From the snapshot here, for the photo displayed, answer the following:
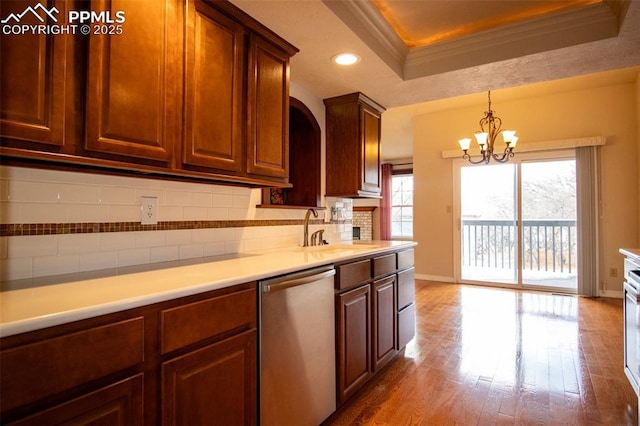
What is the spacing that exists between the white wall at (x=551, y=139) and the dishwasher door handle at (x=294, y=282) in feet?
14.0

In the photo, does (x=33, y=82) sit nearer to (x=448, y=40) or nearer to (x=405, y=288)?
(x=448, y=40)

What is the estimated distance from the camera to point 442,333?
10.6ft

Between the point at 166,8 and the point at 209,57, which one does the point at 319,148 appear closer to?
the point at 209,57

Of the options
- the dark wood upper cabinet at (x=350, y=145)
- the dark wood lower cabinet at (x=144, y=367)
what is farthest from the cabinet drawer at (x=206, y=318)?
the dark wood upper cabinet at (x=350, y=145)

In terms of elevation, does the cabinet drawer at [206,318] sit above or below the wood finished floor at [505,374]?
above

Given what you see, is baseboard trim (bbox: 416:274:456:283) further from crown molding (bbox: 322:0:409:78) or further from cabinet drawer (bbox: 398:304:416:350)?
crown molding (bbox: 322:0:409:78)

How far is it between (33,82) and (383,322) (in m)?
2.23

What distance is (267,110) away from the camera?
1.93m

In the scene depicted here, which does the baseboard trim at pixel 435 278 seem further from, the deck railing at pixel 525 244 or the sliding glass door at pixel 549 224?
the sliding glass door at pixel 549 224

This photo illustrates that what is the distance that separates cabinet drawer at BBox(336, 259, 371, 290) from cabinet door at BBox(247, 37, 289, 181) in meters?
0.67

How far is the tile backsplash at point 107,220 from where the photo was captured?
122 centimetres

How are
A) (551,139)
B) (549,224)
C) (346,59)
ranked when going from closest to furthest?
(346,59) < (551,139) < (549,224)

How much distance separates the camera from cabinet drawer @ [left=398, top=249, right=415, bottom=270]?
104 inches

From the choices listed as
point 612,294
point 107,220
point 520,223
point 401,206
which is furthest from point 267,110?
point 401,206
